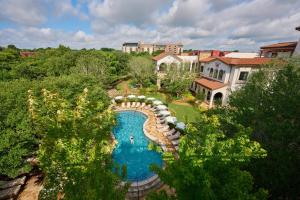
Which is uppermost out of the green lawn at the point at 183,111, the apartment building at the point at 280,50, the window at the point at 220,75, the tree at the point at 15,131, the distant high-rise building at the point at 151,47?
the distant high-rise building at the point at 151,47

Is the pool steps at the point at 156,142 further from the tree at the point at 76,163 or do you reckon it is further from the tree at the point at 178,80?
the tree at the point at 178,80

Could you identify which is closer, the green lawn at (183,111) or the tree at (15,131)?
the tree at (15,131)

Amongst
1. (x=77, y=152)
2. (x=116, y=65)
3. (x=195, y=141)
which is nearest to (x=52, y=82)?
(x=77, y=152)

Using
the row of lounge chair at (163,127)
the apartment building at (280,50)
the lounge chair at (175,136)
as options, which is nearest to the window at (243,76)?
the apartment building at (280,50)

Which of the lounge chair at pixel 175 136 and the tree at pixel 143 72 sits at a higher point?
the tree at pixel 143 72

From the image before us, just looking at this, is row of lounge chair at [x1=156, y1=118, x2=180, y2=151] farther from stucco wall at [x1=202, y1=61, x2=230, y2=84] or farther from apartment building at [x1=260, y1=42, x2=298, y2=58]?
apartment building at [x1=260, y1=42, x2=298, y2=58]

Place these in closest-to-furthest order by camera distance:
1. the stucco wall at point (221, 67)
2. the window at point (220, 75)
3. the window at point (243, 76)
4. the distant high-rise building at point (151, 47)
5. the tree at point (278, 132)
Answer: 1. the tree at point (278, 132)
2. the window at point (243, 76)
3. the stucco wall at point (221, 67)
4. the window at point (220, 75)
5. the distant high-rise building at point (151, 47)
